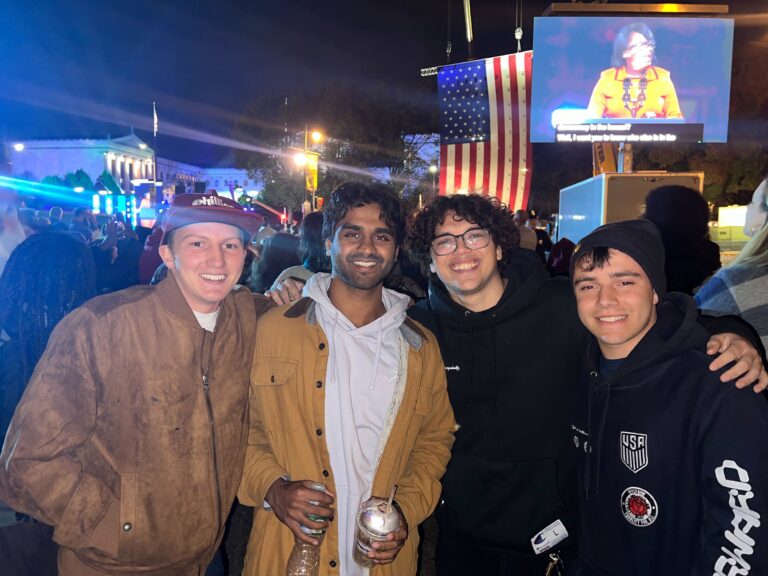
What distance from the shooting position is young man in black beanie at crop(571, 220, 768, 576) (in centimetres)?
200

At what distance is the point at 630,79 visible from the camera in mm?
10547

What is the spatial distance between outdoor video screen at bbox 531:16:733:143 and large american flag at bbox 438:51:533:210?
1.06 meters

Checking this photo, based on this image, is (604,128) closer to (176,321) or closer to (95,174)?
(176,321)

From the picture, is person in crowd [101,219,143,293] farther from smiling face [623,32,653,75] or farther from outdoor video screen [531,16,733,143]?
smiling face [623,32,653,75]

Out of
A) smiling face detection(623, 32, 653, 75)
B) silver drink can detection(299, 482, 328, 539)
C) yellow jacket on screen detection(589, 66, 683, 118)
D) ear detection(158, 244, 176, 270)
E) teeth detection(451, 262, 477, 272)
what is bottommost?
silver drink can detection(299, 482, 328, 539)

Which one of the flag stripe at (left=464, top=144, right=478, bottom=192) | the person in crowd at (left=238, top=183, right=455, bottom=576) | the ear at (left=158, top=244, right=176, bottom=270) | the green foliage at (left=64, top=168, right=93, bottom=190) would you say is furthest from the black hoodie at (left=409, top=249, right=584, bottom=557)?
the green foliage at (left=64, top=168, right=93, bottom=190)

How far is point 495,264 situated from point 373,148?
26345mm

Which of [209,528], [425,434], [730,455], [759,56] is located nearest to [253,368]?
[209,528]

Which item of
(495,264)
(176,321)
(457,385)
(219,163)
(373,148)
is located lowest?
(457,385)

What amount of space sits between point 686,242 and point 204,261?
213 inches

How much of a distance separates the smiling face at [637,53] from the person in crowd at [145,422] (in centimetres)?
1033

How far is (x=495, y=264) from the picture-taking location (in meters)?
3.18

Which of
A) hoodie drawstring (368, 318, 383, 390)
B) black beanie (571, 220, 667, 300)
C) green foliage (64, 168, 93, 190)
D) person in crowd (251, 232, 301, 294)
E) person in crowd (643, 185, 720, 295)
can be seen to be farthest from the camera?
green foliage (64, 168, 93, 190)

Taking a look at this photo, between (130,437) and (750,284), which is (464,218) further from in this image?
(130,437)
